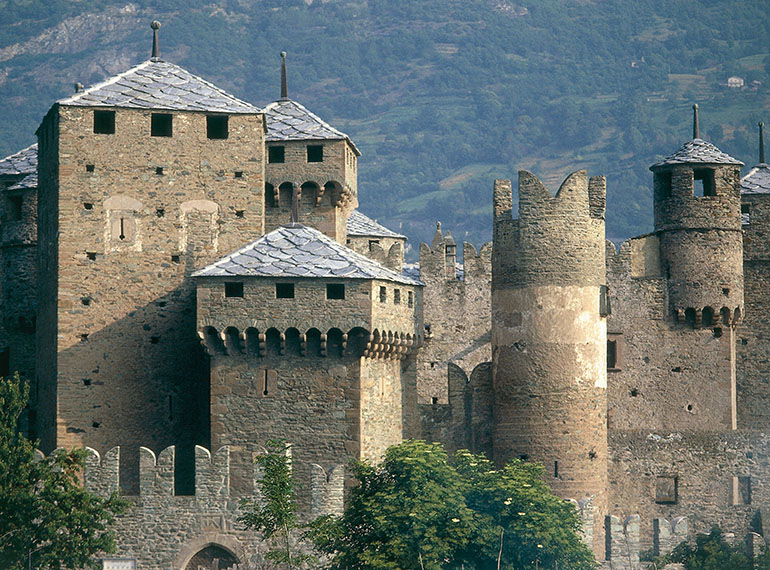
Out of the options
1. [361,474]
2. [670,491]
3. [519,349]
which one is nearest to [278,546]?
[361,474]

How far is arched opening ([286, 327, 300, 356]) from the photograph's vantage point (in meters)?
49.1

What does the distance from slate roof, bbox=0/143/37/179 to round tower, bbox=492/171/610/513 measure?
18.3 m

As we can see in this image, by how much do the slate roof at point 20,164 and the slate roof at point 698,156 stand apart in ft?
66.6

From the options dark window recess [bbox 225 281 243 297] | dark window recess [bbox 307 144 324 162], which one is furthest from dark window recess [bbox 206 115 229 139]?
dark window recess [bbox 225 281 243 297]

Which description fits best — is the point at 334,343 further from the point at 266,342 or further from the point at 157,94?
the point at 157,94

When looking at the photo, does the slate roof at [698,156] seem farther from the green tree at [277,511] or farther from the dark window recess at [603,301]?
the green tree at [277,511]

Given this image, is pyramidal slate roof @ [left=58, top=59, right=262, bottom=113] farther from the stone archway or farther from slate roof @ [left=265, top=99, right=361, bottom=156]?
the stone archway

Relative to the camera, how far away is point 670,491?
54.9m

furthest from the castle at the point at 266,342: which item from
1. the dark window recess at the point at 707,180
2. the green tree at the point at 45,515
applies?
the dark window recess at the point at 707,180

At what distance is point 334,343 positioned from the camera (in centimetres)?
4928

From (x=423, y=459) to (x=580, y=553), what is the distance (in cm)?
444

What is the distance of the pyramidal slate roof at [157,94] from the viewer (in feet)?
173

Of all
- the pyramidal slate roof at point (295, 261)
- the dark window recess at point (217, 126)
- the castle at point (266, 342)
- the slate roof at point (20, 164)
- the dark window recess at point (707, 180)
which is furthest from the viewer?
the slate roof at point (20, 164)

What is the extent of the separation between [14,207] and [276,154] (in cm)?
946
